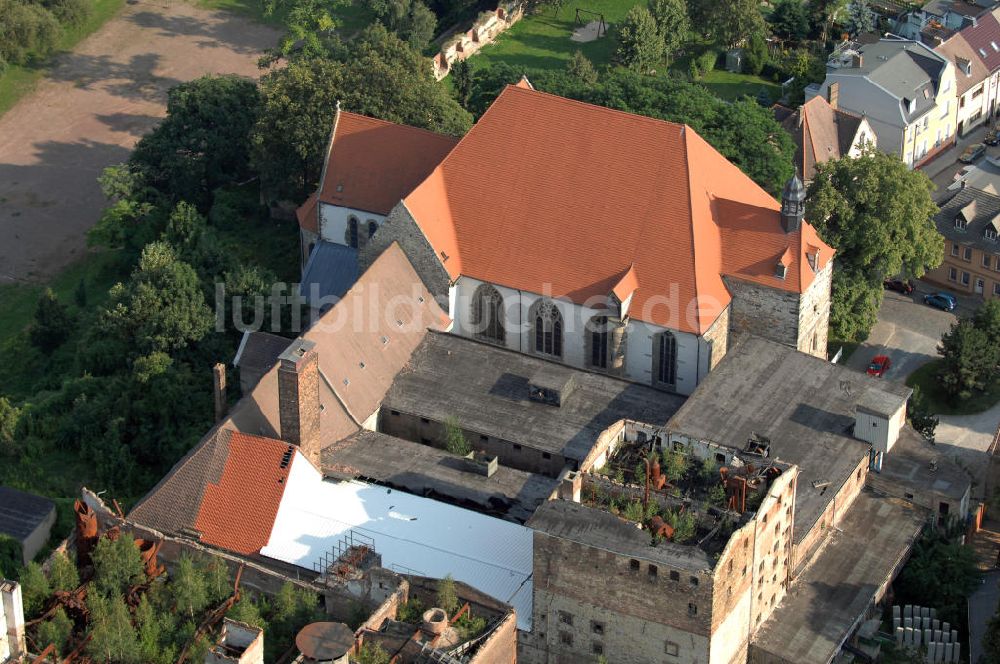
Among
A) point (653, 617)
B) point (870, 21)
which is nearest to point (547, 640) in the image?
point (653, 617)

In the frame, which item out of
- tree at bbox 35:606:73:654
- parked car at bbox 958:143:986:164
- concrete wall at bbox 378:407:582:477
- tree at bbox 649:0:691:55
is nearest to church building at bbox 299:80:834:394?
concrete wall at bbox 378:407:582:477

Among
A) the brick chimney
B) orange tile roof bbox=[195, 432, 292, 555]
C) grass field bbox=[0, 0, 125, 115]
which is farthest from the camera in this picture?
grass field bbox=[0, 0, 125, 115]

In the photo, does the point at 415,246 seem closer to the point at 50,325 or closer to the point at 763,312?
the point at 763,312

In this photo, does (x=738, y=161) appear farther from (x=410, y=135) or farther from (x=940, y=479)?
(x=940, y=479)

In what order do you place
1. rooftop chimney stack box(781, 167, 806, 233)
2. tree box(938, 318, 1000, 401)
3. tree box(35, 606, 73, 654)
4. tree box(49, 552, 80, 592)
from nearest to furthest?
tree box(35, 606, 73, 654)
tree box(49, 552, 80, 592)
rooftop chimney stack box(781, 167, 806, 233)
tree box(938, 318, 1000, 401)

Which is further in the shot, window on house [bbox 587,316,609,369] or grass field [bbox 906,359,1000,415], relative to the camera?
grass field [bbox 906,359,1000,415]

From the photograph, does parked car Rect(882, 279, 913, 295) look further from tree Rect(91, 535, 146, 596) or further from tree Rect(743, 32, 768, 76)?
tree Rect(91, 535, 146, 596)
